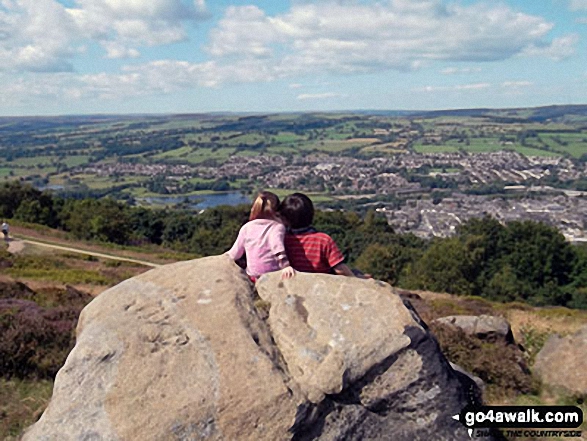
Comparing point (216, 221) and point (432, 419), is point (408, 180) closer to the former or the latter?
point (216, 221)

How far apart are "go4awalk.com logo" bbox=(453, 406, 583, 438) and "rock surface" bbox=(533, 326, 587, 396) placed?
1.17 meters

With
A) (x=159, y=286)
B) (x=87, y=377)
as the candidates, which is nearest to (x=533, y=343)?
(x=159, y=286)

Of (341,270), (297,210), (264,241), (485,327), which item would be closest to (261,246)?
(264,241)

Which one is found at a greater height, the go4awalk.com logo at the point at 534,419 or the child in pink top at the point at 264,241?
the child in pink top at the point at 264,241

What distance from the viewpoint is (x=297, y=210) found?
8359 millimetres

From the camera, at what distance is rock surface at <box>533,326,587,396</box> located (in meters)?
10.8

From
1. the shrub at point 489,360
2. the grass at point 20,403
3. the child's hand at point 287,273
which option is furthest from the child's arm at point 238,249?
the shrub at point 489,360

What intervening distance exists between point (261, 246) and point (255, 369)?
223cm

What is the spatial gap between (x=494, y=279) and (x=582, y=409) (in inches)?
1802

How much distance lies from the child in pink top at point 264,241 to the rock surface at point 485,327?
752 cm

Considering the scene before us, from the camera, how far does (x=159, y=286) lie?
823 cm

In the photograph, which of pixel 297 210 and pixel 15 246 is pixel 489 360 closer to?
pixel 297 210

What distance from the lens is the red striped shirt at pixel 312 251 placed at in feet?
27.9

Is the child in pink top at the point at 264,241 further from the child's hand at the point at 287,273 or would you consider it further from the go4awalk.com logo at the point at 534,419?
the go4awalk.com logo at the point at 534,419
